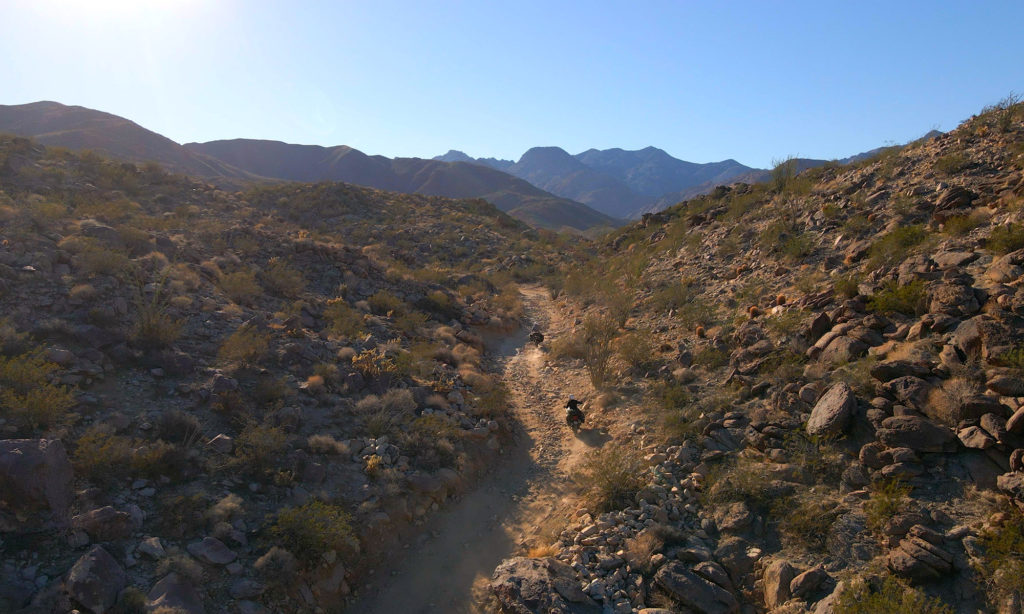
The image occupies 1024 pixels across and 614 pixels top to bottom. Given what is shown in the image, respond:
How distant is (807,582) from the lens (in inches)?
179

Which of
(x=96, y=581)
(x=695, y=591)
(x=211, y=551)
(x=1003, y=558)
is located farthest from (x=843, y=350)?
(x=96, y=581)

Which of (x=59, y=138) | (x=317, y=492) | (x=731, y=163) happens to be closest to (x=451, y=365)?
(x=317, y=492)

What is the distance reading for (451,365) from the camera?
11.0m

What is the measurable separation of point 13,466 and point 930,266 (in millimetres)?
10781

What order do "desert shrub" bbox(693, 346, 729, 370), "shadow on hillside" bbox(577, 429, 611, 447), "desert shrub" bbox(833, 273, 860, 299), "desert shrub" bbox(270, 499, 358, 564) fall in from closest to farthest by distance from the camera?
"desert shrub" bbox(270, 499, 358, 564) < "desert shrub" bbox(833, 273, 860, 299) < "shadow on hillside" bbox(577, 429, 611, 447) < "desert shrub" bbox(693, 346, 729, 370)

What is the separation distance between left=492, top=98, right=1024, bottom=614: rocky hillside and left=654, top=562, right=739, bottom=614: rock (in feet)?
0.04

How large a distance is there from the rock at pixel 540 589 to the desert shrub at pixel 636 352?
5348 mm

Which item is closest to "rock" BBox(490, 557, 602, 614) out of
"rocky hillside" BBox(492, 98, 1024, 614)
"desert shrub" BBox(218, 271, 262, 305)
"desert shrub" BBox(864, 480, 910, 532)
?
"rocky hillside" BBox(492, 98, 1024, 614)

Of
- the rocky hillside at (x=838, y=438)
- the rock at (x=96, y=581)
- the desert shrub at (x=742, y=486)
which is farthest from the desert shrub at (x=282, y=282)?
the desert shrub at (x=742, y=486)

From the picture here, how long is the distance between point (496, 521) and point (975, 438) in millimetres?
5331

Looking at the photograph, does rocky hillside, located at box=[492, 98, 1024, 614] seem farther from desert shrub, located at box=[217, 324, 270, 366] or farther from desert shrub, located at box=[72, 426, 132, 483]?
desert shrub, located at box=[217, 324, 270, 366]

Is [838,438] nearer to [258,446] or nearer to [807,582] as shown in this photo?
[807,582]

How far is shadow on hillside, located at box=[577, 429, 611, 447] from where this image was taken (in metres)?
8.45

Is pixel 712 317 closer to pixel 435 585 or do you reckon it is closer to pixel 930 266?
pixel 930 266
